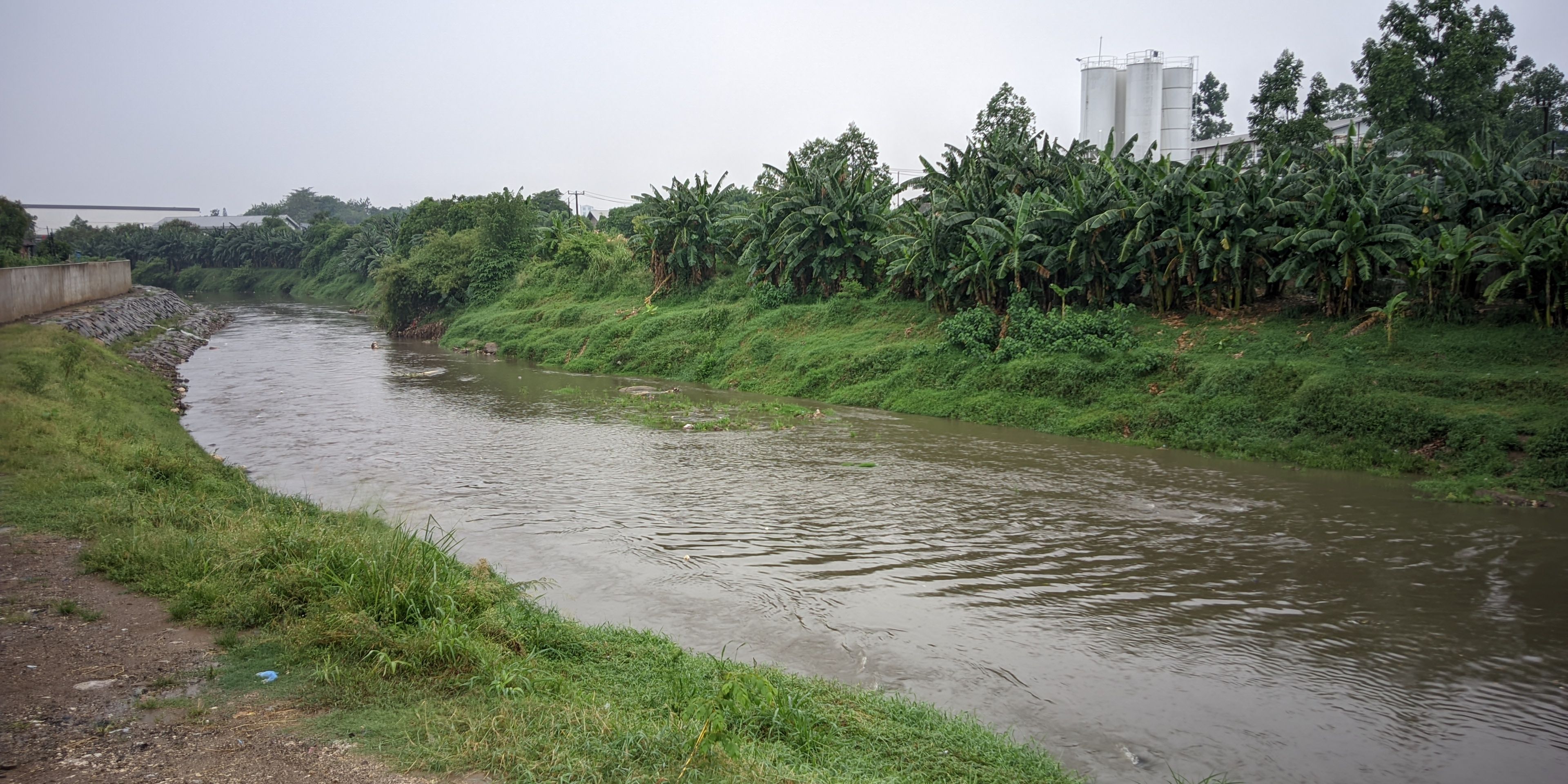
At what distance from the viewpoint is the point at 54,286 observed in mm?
29828

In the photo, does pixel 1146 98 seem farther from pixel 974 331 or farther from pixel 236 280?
pixel 236 280

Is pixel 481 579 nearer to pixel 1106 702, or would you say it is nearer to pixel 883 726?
pixel 883 726

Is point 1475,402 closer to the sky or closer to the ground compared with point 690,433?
closer to the sky

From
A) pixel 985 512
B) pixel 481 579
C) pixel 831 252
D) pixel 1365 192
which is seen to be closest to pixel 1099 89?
pixel 831 252

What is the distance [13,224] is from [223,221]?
208ft

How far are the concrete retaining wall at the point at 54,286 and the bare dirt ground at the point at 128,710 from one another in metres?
22.9

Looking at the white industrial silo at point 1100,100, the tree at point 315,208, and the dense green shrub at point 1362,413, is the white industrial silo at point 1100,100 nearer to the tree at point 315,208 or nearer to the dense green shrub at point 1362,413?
the dense green shrub at point 1362,413

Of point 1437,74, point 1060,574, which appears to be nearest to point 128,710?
point 1060,574

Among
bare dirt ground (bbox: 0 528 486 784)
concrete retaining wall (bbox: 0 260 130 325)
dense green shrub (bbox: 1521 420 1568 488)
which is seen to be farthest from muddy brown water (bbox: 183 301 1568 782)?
concrete retaining wall (bbox: 0 260 130 325)

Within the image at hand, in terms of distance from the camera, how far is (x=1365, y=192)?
15984 millimetres

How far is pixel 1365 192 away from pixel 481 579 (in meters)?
15.8

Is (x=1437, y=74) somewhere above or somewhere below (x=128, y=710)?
above

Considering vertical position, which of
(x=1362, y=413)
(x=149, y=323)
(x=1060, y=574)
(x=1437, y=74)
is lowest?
(x=1060, y=574)

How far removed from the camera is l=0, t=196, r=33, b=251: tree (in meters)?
34.9
